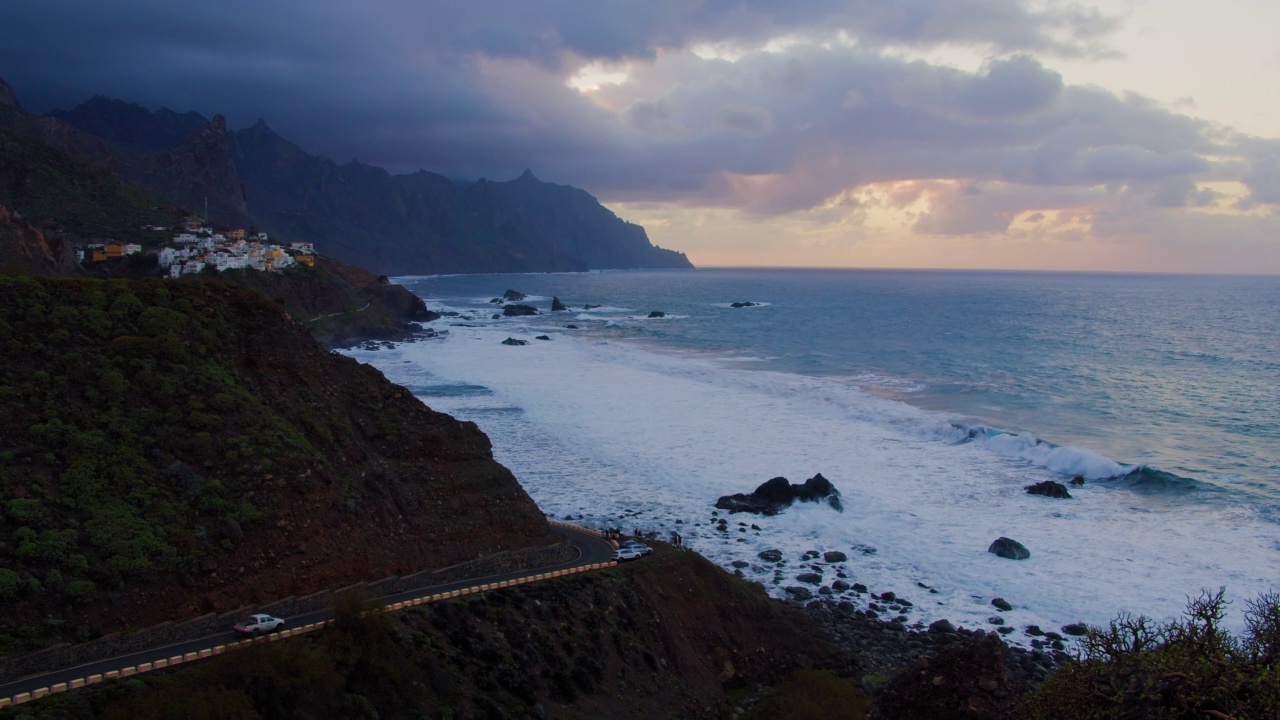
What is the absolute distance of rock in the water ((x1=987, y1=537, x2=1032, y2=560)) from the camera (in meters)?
27.4

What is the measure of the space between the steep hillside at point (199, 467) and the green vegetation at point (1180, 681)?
52.0 ft

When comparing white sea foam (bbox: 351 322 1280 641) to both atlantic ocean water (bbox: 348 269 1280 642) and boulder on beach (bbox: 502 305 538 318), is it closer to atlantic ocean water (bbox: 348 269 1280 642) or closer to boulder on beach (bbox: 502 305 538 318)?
atlantic ocean water (bbox: 348 269 1280 642)

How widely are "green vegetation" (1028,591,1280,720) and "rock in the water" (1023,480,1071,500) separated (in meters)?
24.2

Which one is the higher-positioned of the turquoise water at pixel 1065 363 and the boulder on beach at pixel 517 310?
the boulder on beach at pixel 517 310

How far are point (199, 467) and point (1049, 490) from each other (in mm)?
32461

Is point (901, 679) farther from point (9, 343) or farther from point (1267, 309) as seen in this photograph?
point (1267, 309)

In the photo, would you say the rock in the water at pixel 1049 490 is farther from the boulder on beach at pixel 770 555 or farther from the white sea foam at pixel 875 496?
the boulder on beach at pixel 770 555

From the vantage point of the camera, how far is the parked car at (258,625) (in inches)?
641

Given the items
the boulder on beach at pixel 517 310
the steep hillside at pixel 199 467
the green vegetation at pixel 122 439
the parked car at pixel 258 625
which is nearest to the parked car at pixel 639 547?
the steep hillside at pixel 199 467

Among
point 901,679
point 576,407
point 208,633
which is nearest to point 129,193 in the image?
point 576,407

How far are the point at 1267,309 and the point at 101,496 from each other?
191 m

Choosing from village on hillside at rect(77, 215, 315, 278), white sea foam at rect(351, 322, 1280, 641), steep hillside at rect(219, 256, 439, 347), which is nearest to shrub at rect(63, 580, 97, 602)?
white sea foam at rect(351, 322, 1280, 641)

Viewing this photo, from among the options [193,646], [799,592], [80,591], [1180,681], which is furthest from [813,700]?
[80,591]

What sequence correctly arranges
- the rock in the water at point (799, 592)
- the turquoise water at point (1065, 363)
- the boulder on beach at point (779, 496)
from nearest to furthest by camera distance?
the rock in the water at point (799, 592), the boulder on beach at point (779, 496), the turquoise water at point (1065, 363)
